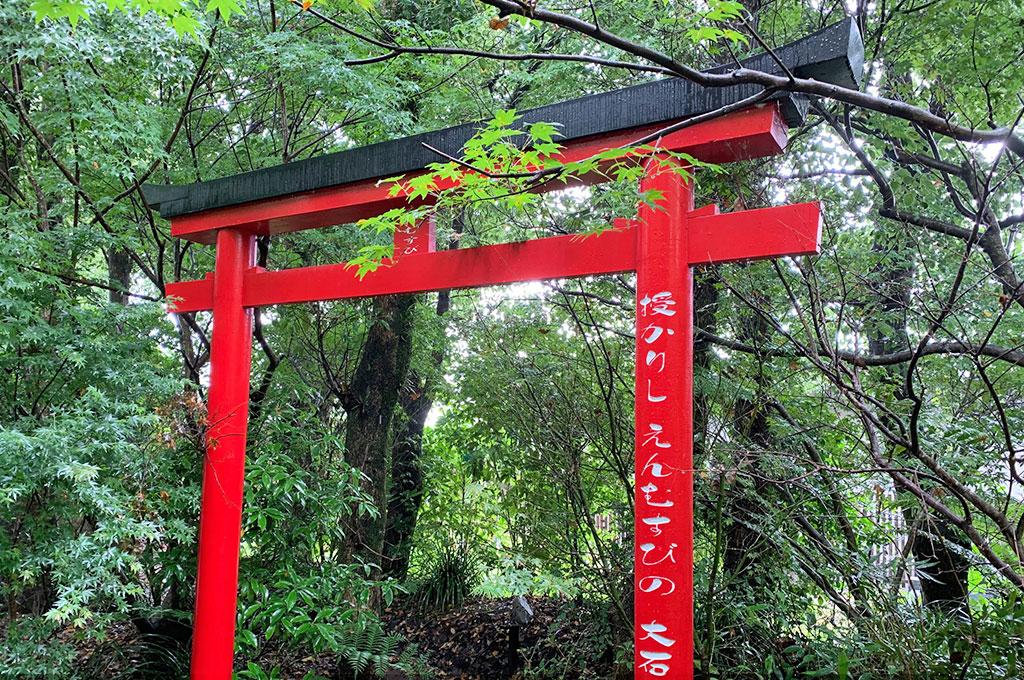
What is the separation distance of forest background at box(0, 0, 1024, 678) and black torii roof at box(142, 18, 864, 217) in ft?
0.98

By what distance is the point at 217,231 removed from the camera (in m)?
4.24

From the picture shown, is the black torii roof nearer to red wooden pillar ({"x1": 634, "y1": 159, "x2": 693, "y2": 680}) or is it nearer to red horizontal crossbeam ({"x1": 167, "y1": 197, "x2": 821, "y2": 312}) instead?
red wooden pillar ({"x1": 634, "y1": 159, "x2": 693, "y2": 680})

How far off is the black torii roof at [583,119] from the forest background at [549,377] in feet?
0.98

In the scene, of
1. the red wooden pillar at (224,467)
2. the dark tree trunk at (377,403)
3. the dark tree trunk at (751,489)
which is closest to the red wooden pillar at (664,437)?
the dark tree trunk at (751,489)

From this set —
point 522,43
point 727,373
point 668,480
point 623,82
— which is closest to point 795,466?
point 727,373

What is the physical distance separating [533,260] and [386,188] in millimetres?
871

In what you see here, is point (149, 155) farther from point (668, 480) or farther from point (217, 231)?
point (668, 480)

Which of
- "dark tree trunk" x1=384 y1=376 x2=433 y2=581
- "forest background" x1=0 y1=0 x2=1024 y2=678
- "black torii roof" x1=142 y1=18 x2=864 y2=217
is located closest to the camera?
"black torii roof" x1=142 y1=18 x2=864 y2=217

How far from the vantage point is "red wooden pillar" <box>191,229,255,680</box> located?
12.9ft

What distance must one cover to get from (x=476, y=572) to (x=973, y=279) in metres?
4.36

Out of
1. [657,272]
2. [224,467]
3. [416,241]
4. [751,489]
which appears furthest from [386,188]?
[751,489]

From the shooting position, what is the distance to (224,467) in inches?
158

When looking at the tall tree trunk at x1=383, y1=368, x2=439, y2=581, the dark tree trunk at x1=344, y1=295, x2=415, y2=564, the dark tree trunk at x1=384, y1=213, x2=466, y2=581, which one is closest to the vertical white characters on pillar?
the dark tree trunk at x1=344, y1=295, x2=415, y2=564

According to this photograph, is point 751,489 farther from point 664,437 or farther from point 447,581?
point 447,581
